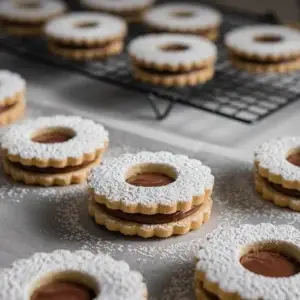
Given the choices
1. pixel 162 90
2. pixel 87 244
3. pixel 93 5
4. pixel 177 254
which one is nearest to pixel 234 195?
pixel 177 254

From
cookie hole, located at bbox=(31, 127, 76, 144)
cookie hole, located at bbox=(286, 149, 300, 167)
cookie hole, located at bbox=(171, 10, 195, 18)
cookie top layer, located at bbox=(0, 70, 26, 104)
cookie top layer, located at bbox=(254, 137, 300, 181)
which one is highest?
cookie hole, located at bbox=(171, 10, 195, 18)

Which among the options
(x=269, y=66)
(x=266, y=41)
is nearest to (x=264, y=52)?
(x=269, y=66)

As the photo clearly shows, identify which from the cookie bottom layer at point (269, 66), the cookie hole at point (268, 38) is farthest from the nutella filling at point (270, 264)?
the cookie hole at point (268, 38)

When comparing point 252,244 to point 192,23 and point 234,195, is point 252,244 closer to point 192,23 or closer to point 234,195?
point 234,195

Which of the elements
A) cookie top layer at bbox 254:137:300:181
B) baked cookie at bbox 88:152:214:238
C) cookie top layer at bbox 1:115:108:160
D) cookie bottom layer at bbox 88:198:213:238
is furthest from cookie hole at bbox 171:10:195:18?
cookie bottom layer at bbox 88:198:213:238

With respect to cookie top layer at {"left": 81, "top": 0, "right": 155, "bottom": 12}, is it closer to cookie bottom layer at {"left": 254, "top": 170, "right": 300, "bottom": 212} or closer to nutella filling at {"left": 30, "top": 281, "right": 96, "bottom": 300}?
cookie bottom layer at {"left": 254, "top": 170, "right": 300, "bottom": 212}

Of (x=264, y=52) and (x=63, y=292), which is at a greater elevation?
(x=264, y=52)

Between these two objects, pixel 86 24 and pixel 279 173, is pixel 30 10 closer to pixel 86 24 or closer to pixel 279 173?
pixel 86 24

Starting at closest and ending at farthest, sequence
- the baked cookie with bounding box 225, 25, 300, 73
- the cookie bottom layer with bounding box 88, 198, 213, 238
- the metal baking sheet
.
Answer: the metal baking sheet, the cookie bottom layer with bounding box 88, 198, 213, 238, the baked cookie with bounding box 225, 25, 300, 73
